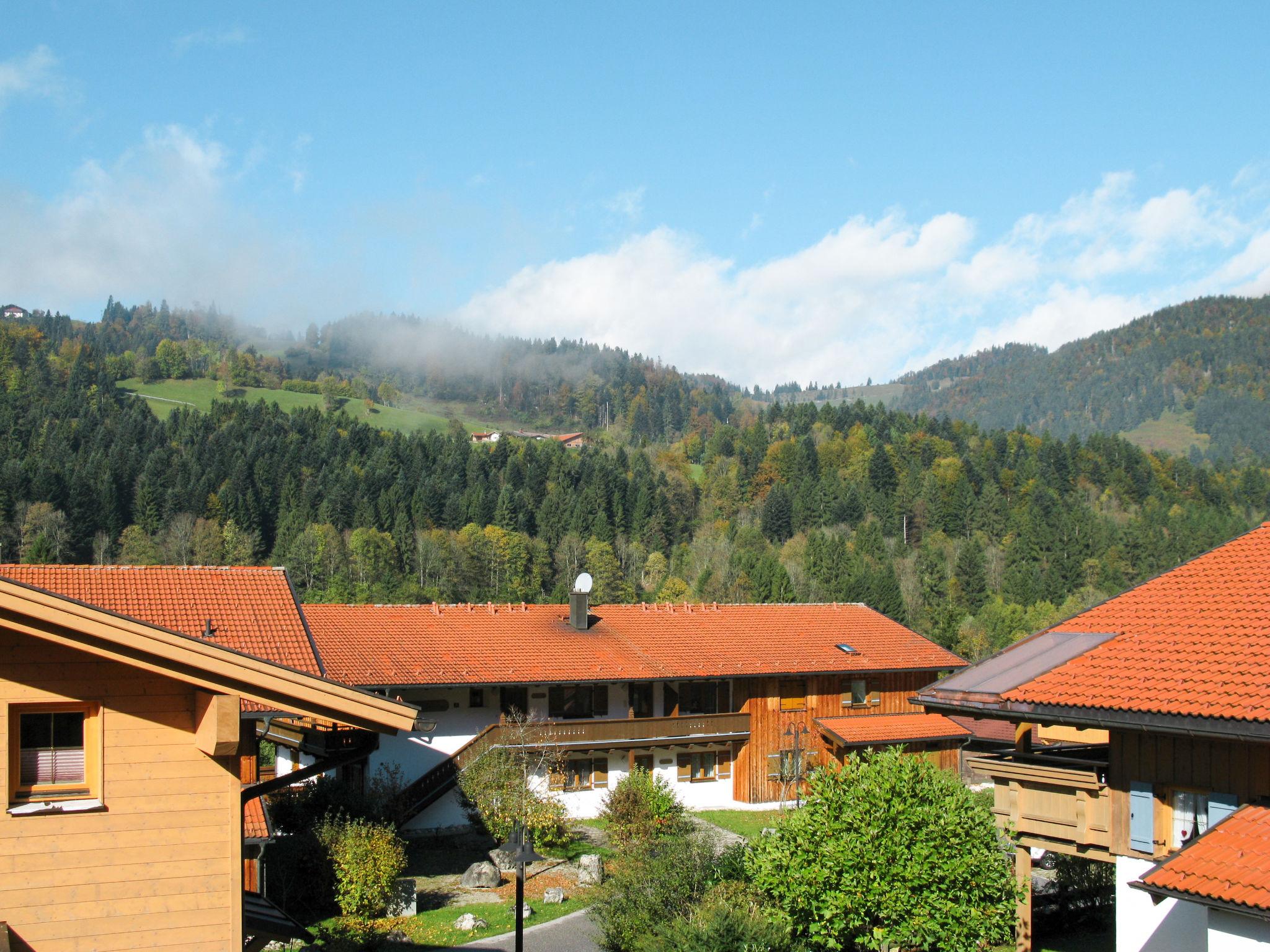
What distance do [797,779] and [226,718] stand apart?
31.7 meters

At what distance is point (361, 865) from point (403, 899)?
1.30 meters

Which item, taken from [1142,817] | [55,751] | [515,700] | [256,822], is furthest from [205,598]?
[1142,817]

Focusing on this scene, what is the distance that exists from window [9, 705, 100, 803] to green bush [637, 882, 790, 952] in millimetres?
Answer: 7673

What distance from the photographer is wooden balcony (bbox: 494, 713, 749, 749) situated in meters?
31.6

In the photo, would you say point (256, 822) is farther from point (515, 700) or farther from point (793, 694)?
point (793, 694)

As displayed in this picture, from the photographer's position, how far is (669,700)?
36.8 meters

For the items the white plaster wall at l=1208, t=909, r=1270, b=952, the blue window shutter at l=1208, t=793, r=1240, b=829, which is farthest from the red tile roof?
the white plaster wall at l=1208, t=909, r=1270, b=952

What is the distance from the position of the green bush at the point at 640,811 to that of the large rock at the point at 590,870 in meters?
1.00

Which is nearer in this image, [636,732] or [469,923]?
[469,923]

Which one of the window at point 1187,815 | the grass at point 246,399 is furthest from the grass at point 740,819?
the grass at point 246,399

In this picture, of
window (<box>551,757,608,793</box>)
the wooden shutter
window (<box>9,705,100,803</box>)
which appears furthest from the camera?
the wooden shutter

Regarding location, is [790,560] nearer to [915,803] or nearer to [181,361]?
[915,803]

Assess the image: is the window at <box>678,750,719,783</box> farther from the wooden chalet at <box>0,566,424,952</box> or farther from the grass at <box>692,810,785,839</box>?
the wooden chalet at <box>0,566,424,952</box>

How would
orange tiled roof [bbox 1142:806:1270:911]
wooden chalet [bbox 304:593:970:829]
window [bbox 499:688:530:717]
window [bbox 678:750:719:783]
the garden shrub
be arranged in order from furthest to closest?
1. window [bbox 678:750:719:783]
2. window [bbox 499:688:530:717]
3. wooden chalet [bbox 304:593:970:829]
4. the garden shrub
5. orange tiled roof [bbox 1142:806:1270:911]
